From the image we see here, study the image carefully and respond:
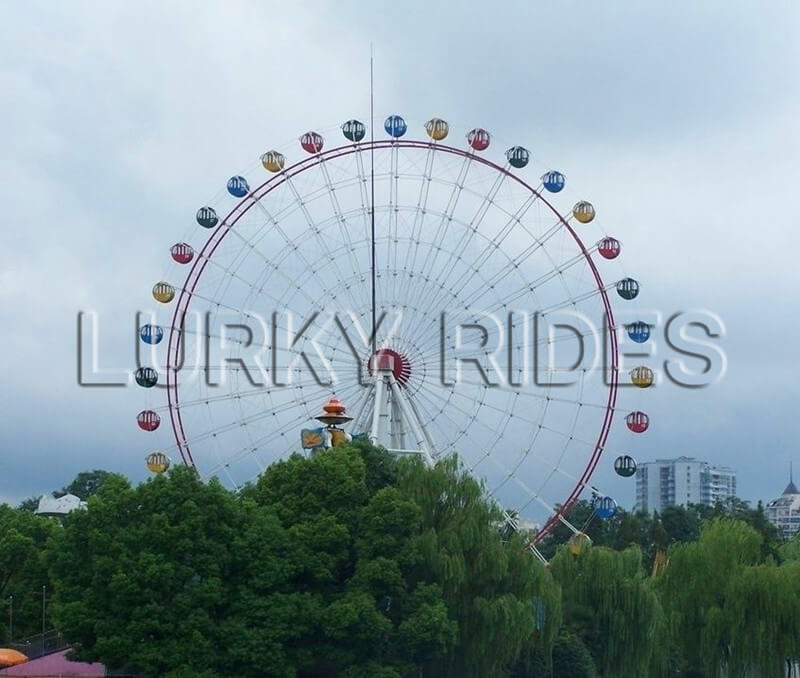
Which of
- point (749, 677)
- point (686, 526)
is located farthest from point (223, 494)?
point (686, 526)

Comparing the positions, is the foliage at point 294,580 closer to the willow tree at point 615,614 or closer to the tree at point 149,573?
the tree at point 149,573

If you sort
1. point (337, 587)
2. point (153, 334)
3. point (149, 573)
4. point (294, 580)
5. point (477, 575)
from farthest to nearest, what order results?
1. point (153, 334)
2. point (477, 575)
3. point (337, 587)
4. point (294, 580)
5. point (149, 573)

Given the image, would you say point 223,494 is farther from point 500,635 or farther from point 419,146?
point 419,146

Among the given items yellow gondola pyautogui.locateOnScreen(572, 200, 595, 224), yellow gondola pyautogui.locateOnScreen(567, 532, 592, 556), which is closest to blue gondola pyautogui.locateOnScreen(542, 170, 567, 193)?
yellow gondola pyautogui.locateOnScreen(572, 200, 595, 224)

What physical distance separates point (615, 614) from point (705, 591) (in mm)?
3560

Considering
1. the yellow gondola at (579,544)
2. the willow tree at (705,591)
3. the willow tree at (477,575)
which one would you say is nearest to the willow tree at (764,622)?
the willow tree at (705,591)

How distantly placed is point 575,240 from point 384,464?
9.91m

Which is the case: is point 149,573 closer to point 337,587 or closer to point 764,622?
point 337,587

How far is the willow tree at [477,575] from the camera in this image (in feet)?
145

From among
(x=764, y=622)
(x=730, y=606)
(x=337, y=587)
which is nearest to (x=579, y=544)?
(x=730, y=606)

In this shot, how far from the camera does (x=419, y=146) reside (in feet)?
165

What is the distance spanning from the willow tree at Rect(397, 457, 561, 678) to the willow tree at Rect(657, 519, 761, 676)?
23.4 ft

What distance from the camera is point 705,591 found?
5272 centimetres

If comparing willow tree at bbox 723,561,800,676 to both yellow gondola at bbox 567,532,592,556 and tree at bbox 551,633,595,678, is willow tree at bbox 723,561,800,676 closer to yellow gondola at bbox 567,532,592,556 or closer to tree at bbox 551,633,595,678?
tree at bbox 551,633,595,678
